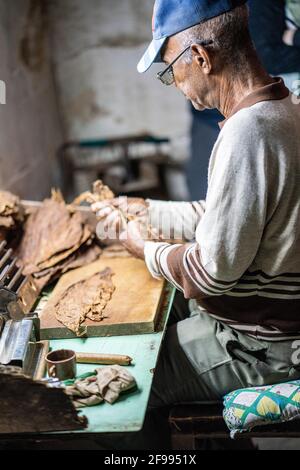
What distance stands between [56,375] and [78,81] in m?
3.92

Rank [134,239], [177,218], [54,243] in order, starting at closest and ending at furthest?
[134,239]
[177,218]
[54,243]

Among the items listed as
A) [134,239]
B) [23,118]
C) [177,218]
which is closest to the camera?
[134,239]

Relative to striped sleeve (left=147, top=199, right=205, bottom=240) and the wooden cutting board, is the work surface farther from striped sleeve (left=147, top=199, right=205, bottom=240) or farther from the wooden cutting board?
striped sleeve (left=147, top=199, right=205, bottom=240)

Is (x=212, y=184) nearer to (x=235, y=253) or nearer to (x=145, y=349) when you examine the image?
(x=235, y=253)

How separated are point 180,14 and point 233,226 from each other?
74cm

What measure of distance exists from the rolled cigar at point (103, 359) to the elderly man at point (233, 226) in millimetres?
321

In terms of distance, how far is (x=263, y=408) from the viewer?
7.19 ft

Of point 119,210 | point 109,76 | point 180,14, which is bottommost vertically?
point 119,210

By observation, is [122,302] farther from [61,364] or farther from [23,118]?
[23,118]

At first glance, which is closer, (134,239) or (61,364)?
(61,364)

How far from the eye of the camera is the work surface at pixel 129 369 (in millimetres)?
1915

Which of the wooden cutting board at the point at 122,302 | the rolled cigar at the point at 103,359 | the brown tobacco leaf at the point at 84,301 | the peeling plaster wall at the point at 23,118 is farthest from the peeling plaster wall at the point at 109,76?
the rolled cigar at the point at 103,359

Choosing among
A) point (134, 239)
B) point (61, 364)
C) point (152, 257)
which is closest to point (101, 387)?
point (61, 364)

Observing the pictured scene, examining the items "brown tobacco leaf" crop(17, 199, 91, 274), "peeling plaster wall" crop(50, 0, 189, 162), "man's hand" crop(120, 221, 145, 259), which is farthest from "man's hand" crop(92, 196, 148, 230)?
"peeling plaster wall" crop(50, 0, 189, 162)
